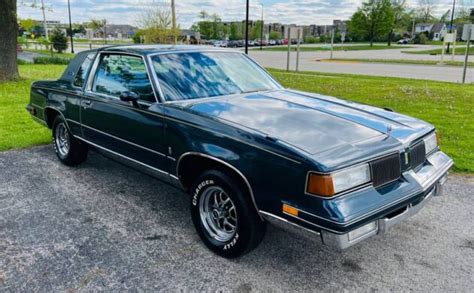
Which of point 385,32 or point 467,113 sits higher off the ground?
point 385,32

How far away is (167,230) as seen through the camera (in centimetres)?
372

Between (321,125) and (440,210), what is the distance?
79.7 inches

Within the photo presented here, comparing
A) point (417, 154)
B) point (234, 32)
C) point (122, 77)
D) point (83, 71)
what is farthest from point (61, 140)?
point (234, 32)

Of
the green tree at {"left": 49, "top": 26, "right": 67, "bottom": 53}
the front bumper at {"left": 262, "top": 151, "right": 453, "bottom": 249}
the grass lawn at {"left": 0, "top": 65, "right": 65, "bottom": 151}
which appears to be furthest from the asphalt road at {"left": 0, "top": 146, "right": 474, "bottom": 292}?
the green tree at {"left": 49, "top": 26, "right": 67, "bottom": 53}

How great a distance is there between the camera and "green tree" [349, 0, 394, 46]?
63875 millimetres

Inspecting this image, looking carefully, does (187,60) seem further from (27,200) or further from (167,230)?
(27,200)

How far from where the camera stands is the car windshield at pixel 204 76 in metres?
3.76

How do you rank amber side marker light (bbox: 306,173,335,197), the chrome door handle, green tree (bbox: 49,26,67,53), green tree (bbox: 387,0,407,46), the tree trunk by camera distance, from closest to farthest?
amber side marker light (bbox: 306,173,335,197), the chrome door handle, the tree trunk, green tree (bbox: 49,26,67,53), green tree (bbox: 387,0,407,46)

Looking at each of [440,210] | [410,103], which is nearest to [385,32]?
[410,103]

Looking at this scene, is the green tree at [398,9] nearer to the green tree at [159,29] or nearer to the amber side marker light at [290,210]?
the green tree at [159,29]

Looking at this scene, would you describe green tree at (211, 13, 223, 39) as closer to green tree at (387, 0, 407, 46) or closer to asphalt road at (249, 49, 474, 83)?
green tree at (387, 0, 407, 46)

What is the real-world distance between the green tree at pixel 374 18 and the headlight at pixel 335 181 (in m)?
66.2

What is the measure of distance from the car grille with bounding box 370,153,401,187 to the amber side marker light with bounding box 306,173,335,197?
1.38ft

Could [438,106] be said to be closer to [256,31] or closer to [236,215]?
[236,215]
